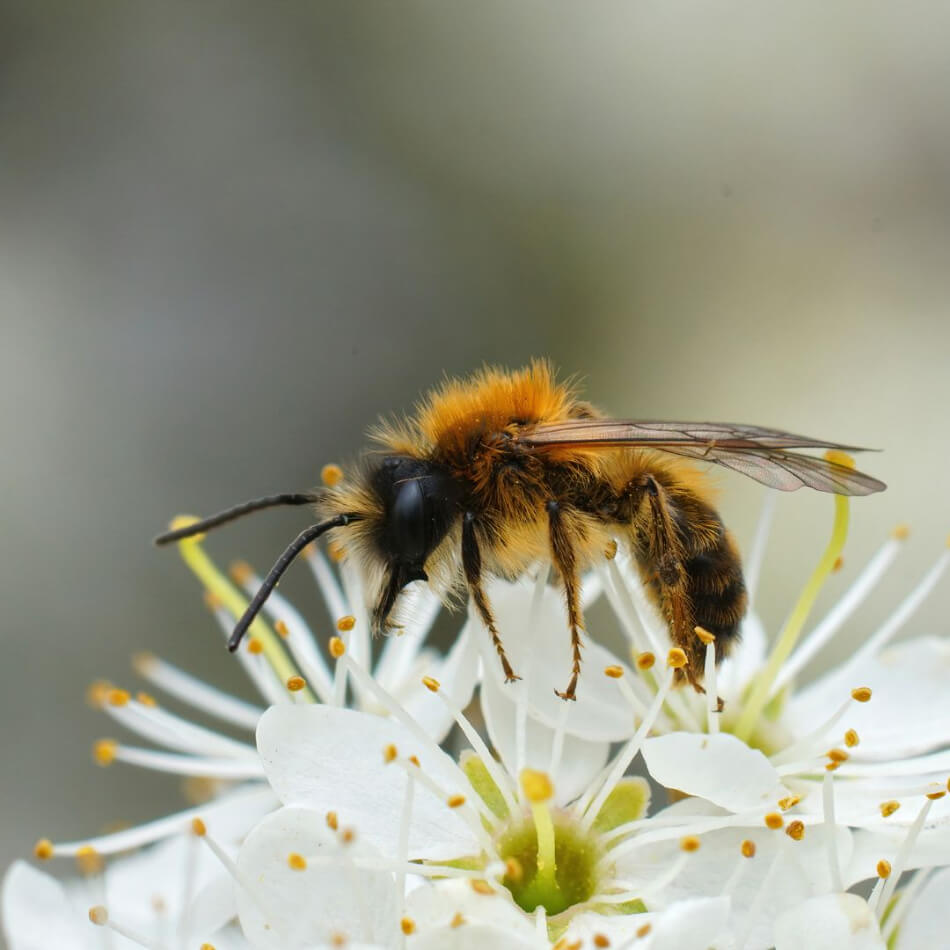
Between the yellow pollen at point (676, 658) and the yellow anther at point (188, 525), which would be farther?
the yellow anther at point (188, 525)

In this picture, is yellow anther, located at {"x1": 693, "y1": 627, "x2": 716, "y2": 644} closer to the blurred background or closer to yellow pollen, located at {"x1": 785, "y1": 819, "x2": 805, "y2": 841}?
yellow pollen, located at {"x1": 785, "y1": 819, "x2": 805, "y2": 841}

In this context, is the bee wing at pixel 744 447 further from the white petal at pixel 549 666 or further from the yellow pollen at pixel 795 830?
the yellow pollen at pixel 795 830

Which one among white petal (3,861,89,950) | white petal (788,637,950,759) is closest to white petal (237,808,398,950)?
white petal (3,861,89,950)

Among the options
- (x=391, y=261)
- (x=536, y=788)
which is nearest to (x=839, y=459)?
(x=536, y=788)

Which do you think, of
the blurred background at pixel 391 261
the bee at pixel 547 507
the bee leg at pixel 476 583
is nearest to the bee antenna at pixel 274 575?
the bee at pixel 547 507

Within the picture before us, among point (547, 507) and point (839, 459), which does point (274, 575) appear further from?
point (839, 459)
